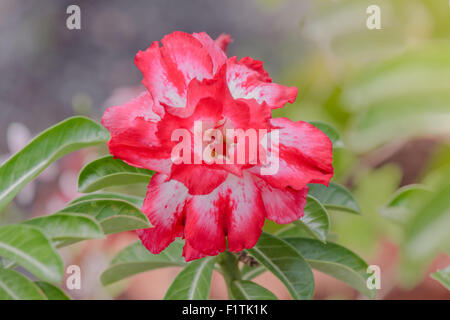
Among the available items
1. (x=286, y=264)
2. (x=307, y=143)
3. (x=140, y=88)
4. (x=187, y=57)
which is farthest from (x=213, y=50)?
(x=140, y=88)

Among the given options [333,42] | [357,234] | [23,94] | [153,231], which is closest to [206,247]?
[153,231]

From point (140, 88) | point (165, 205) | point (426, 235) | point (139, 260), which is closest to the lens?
point (426, 235)

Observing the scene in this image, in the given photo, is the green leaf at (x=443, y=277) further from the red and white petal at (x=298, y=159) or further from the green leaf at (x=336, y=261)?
the red and white petal at (x=298, y=159)

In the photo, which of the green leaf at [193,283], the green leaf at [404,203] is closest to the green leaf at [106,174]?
the green leaf at [193,283]

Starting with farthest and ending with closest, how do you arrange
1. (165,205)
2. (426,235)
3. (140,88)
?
(140,88) → (165,205) → (426,235)

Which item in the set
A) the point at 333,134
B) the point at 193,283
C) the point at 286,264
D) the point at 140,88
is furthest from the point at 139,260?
the point at 140,88

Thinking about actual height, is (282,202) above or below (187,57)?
below

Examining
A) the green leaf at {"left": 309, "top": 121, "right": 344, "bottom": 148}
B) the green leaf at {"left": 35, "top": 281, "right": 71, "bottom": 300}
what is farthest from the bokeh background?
the green leaf at {"left": 35, "top": 281, "right": 71, "bottom": 300}

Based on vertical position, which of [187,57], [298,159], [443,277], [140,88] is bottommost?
[443,277]

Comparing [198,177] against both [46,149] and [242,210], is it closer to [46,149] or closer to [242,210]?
[242,210]

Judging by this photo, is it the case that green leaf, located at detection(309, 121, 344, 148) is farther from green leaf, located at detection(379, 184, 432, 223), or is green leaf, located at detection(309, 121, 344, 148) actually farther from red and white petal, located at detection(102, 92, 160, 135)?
red and white petal, located at detection(102, 92, 160, 135)

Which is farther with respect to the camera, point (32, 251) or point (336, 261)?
point (336, 261)
